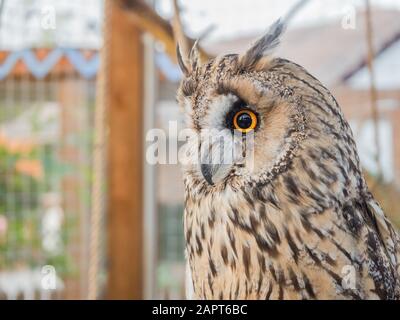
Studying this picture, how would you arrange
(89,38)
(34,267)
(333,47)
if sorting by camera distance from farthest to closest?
(34,267)
(89,38)
(333,47)

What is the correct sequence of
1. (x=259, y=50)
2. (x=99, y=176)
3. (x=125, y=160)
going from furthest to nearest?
(x=125, y=160), (x=99, y=176), (x=259, y=50)

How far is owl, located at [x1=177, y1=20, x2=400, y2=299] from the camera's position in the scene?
1.68 ft

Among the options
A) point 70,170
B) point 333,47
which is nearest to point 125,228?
point 70,170

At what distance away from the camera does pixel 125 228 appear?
1275mm

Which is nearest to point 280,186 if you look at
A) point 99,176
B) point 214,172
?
point 214,172

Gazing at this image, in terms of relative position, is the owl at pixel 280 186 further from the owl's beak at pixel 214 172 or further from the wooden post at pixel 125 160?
the wooden post at pixel 125 160

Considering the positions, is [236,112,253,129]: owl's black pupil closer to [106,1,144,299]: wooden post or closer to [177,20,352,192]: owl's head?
[177,20,352,192]: owl's head

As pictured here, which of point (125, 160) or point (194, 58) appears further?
point (125, 160)

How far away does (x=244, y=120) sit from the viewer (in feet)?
1.71

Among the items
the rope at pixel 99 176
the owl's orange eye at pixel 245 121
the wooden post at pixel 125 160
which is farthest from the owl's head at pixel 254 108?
the wooden post at pixel 125 160

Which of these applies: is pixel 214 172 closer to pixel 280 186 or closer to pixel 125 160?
pixel 280 186

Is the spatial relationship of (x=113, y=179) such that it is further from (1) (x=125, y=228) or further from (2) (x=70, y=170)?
(2) (x=70, y=170)

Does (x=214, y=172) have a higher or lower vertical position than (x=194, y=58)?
lower
